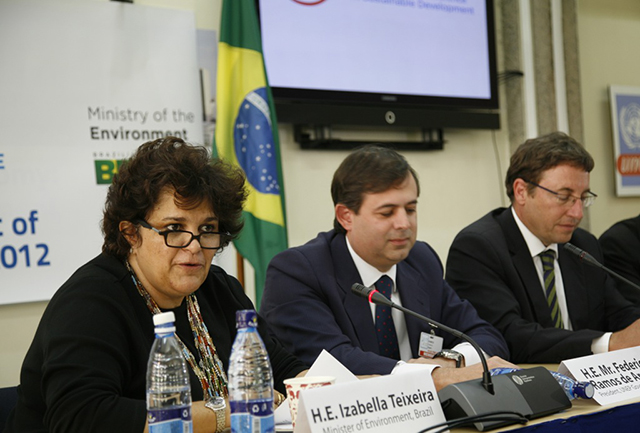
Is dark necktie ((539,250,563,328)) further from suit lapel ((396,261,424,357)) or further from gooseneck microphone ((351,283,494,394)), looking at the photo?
gooseneck microphone ((351,283,494,394))

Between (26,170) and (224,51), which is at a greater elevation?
(224,51)

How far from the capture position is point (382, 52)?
4102 millimetres

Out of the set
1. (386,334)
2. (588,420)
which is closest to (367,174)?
(386,334)

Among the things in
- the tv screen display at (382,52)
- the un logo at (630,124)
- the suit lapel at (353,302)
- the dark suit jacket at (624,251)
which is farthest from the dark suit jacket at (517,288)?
the un logo at (630,124)

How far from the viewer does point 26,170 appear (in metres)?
3.09

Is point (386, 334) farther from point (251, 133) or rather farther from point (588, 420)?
point (251, 133)

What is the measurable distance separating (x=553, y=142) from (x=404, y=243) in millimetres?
920

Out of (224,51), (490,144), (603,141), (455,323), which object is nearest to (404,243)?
(455,323)

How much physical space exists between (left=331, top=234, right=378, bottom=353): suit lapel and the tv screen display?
1.52m

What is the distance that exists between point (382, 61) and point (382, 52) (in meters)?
0.05

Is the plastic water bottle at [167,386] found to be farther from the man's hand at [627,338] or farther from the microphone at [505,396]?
the man's hand at [627,338]

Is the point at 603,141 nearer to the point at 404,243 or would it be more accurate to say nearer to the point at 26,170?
the point at 404,243

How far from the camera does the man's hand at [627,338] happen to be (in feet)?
7.57

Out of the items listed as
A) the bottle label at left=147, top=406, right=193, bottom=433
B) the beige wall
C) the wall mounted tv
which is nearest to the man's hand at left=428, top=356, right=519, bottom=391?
the bottle label at left=147, top=406, right=193, bottom=433
